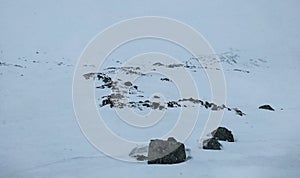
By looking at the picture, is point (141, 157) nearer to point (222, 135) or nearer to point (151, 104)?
point (222, 135)

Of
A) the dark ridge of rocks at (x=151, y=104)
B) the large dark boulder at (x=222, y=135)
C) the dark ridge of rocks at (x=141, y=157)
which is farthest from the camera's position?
the dark ridge of rocks at (x=151, y=104)

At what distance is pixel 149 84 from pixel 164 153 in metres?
6.19

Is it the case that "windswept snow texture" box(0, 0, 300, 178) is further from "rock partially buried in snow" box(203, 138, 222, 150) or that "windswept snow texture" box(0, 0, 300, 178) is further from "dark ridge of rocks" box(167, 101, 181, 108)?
"dark ridge of rocks" box(167, 101, 181, 108)

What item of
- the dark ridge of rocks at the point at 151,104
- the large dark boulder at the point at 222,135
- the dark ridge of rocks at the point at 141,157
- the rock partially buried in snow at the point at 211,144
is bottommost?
the dark ridge of rocks at the point at 141,157

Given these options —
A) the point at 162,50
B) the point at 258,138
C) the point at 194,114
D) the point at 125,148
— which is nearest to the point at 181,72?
the point at 162,50

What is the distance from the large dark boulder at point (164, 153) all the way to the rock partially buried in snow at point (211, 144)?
96 centimetres

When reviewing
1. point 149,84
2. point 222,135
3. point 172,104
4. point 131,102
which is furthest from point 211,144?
point 149,84

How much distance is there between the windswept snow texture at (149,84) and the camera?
657 cm

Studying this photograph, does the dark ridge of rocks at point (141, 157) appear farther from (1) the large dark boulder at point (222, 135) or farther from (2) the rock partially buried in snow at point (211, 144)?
(1) the large dark boulder at point (222, 135)

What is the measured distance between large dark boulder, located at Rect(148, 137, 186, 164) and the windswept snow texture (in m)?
0.15

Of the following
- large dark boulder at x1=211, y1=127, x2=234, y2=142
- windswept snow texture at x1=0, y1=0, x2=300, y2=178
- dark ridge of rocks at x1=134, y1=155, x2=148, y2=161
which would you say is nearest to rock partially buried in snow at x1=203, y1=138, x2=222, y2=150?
windswept snow texture at x1=0, y1=0, x2=300, y2=178

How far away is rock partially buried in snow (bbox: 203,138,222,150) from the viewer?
7.22 metres

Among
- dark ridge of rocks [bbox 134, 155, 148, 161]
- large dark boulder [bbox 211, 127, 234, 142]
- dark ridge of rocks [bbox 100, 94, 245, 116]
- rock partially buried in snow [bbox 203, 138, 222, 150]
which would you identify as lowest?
dark ridge of rocks [bbox 134, 155, 148, 161]

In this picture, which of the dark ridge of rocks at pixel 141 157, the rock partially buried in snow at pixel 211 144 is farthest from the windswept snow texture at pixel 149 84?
the dark ridge of rocks at pixel 141 157
